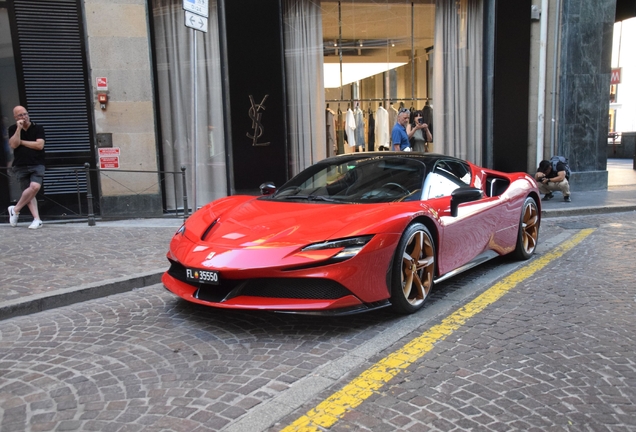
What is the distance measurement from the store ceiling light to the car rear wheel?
7.84 meters

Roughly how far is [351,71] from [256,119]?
9.14 ft

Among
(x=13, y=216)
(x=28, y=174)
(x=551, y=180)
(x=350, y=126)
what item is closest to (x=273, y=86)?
(x=350, y=126)

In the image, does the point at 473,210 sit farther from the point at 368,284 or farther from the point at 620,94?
the point at 620,94

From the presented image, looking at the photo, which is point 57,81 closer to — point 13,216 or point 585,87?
point 13,216

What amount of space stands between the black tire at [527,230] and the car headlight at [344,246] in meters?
2.96

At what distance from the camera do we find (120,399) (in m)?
2.72

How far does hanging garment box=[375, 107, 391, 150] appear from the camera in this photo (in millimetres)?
12008

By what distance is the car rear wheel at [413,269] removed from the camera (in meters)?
3.81

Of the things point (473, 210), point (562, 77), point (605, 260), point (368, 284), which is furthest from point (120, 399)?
point (562, 77)

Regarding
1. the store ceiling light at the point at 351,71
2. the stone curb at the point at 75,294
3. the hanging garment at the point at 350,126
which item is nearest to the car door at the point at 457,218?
the stone curb at the point at 75,294

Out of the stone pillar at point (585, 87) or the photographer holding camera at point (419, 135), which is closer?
the photographer holding camera at point (419, 135)

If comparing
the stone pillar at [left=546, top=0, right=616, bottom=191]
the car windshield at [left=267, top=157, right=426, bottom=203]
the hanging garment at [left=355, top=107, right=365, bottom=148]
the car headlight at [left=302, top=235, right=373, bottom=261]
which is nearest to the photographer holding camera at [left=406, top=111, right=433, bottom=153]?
the hanging garment at [left=355, top=107, right=365, bottom=148]

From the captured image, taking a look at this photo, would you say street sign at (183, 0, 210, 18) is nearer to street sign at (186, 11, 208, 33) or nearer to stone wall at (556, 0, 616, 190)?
street sign at (186, 11, 208, 33)

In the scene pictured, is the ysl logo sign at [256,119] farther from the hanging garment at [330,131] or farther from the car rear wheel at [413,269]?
the car rear wheel at [413,269]
